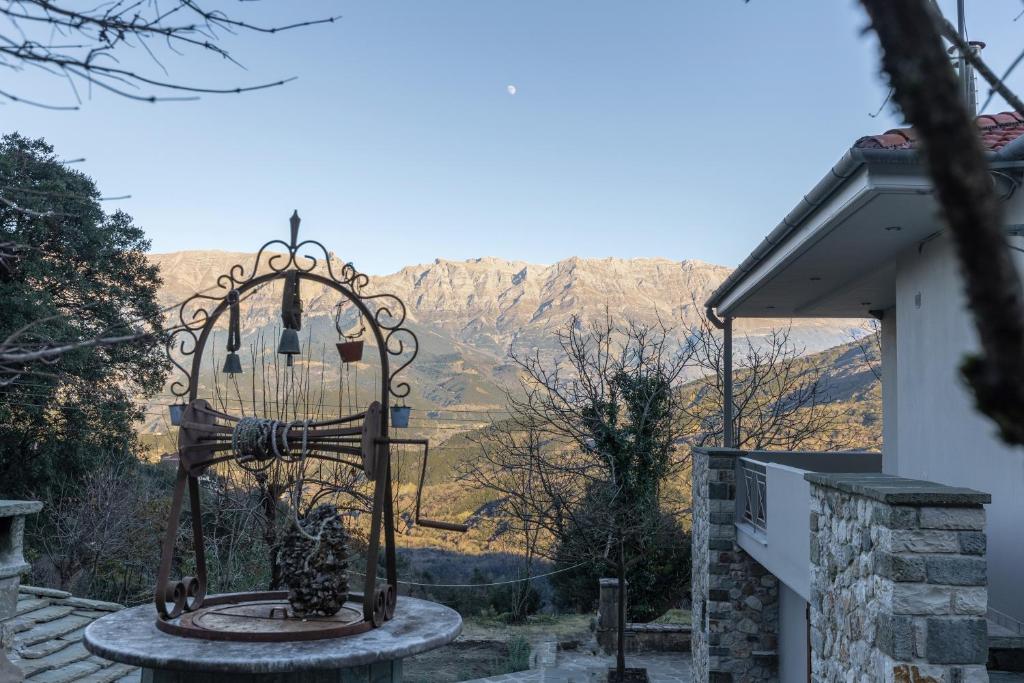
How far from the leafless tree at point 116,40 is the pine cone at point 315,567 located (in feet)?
12.6

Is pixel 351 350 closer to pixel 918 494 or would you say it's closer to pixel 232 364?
pixel 232 364

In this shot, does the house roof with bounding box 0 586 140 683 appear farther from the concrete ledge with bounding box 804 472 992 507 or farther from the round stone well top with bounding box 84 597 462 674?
the concrete ledge with bounding box 804 472 992 507

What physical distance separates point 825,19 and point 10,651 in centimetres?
751

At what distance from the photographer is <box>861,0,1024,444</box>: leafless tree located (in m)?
0.81

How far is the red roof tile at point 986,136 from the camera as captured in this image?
5.79 m

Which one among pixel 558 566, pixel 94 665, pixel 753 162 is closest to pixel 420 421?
pixel 753 162

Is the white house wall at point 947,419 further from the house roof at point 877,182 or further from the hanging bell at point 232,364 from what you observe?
the hanging bell at point 232,364

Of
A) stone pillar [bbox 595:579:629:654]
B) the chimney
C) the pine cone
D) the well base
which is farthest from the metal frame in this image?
stone pillar [bbox 595:579:629:654]

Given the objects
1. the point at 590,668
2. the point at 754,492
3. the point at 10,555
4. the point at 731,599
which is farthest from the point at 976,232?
the point at 590,668

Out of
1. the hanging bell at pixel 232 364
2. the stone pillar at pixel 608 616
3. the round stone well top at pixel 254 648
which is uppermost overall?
the hanging bell at pixel 232 364

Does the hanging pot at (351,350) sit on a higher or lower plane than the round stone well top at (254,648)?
higher

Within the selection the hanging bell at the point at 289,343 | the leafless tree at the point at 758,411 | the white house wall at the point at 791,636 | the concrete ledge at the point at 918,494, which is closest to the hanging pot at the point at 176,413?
the hanging bell at the point at 289,343

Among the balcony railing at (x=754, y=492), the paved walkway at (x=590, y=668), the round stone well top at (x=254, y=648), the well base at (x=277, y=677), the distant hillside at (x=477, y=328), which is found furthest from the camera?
the distant hillside at (x=477, y=328)

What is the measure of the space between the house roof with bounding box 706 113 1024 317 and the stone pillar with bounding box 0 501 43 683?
20.5ft
